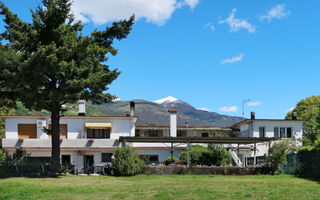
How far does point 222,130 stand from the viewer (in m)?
48.4

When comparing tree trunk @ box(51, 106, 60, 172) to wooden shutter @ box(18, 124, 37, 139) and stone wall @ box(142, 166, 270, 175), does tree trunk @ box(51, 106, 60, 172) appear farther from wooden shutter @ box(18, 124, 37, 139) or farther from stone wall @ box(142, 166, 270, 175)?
wooden shutter @ box(18, 124, 37, 139)

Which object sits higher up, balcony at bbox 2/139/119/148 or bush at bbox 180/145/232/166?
balcony at bbox 2/139/119/148

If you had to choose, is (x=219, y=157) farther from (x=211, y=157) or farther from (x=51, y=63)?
(x=51, y=63)

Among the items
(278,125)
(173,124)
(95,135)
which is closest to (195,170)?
(173,124)

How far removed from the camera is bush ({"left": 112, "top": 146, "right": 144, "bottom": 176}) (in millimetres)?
28578

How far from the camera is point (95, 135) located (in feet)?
144

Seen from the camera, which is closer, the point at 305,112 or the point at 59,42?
the point at 59,42

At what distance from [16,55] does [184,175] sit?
46.5 feet

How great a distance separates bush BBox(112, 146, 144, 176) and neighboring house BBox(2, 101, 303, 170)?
11415 mm

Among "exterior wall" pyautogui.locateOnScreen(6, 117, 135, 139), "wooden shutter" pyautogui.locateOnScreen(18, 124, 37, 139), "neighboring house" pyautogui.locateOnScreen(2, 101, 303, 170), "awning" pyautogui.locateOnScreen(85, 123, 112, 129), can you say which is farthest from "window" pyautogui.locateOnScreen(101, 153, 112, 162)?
"wooden shutter" pyautogui.locateOnScreen(18, 124, 37, 139)

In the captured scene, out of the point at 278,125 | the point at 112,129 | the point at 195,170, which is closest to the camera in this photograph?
the point at 195,170

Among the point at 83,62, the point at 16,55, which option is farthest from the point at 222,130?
the point at 16,55

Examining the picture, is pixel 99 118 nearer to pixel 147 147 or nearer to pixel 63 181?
pixel 147 147

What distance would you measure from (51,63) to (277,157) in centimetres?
1754
